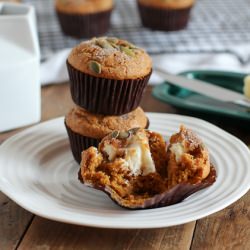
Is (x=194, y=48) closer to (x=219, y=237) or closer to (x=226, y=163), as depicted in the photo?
(x=226, y=163)

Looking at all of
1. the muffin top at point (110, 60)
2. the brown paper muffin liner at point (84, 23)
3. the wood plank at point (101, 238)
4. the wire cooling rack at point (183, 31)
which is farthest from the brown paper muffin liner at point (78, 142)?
the brown paper muffin liner at point (84, 23)

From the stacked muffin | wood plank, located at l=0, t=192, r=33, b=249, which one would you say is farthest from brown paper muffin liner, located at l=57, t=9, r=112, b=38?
wood plank, located at l=0, t=192, r=33, b=249

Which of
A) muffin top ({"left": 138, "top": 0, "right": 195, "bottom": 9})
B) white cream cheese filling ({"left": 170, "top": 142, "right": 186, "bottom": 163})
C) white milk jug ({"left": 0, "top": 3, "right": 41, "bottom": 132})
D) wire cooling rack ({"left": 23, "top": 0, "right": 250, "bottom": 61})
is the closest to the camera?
white cream cheese filling ({"left": 170, "top": 142, "right": 186, "bottom": 163})

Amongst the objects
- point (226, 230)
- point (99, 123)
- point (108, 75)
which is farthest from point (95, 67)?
point (226, 230)

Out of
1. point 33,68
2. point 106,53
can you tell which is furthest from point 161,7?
point 106,53

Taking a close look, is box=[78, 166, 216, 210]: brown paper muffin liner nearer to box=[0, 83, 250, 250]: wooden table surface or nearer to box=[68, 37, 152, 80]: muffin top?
box=[0, 83, 250, 250]: wooden table surface

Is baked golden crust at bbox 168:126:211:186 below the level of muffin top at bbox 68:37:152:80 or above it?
below

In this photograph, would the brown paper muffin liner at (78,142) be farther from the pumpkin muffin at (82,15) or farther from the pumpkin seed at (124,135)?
the pumpkin muffin at (82,15)
